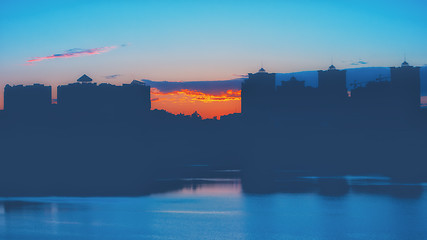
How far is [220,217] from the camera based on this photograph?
1025 inches

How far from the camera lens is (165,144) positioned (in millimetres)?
105500

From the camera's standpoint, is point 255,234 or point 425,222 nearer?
point 255,234

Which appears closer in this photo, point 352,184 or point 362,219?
point 362,219

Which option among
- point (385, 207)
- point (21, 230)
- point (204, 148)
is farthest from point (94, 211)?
point (204, 148)

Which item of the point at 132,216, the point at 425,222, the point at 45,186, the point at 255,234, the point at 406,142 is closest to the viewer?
the point at 255,234

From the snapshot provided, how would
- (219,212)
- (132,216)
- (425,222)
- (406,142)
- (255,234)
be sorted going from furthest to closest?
1. (406,142)
2. (219,212)
3. (132,216)
4. (425,222)
5. (255,234)

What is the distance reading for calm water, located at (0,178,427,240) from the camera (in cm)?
2166

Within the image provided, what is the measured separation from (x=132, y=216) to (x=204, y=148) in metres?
77.7

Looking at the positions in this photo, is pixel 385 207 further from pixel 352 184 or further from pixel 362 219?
pixel 352 184

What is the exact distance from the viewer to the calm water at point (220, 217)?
2166cm

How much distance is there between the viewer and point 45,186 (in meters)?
41.3

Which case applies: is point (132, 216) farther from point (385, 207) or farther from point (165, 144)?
point (165, 144)

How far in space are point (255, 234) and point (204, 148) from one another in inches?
3230

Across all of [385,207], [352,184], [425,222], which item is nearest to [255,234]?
[425,222]
